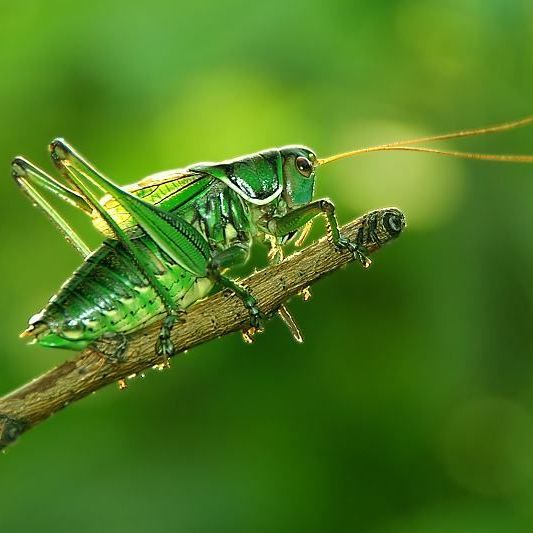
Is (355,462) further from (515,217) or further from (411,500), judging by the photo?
(515,217)

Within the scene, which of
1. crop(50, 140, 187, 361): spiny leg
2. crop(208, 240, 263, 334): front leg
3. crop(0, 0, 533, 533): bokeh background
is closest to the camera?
crop(208, 240, 263, 334): front leg

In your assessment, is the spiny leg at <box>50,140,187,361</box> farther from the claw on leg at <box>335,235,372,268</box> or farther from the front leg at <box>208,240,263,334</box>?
the claw on leg at <box>335,235,372,268</box>

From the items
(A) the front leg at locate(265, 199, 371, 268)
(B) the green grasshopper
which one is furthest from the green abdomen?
(A) the front leg at locate(265, 199, 371, 268)

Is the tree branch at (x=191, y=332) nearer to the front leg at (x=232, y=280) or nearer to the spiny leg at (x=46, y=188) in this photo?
the front leg at (x=232, y=280)

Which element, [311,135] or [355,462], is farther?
[355,462]

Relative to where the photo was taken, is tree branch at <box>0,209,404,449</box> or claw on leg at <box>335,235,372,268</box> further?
claw on leg at <box>335,235,372,268</box>

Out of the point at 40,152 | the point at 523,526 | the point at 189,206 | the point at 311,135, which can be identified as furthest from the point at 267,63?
the point at 523,526

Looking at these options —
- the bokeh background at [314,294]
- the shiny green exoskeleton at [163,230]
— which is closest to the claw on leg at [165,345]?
the shiny green exoskeleton at [163,230]
